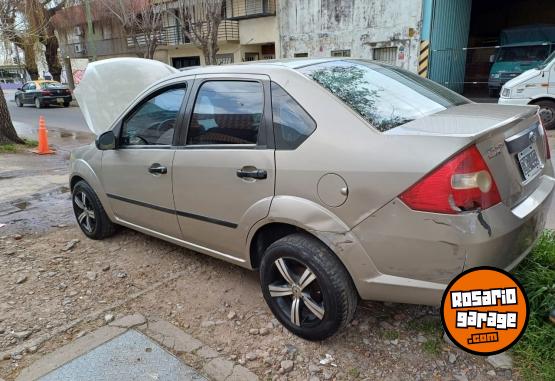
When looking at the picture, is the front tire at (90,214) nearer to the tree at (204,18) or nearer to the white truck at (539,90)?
the white truck at (539,90)

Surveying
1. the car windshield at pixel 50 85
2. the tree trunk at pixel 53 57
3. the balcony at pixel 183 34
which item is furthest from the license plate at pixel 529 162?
the tree trunk at pixel 53 57

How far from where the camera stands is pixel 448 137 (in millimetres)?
2092

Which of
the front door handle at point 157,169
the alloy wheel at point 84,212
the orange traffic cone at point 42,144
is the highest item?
the front door handle at point 157,169

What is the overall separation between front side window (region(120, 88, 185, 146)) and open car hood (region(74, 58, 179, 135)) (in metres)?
1.77

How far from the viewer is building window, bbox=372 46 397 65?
1839cm

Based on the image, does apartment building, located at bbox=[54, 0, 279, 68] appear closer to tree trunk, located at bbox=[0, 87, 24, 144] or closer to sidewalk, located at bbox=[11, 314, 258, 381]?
tree trunk, located at bbox=[0, 87, 24, 144]

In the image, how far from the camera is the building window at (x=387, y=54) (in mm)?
18391

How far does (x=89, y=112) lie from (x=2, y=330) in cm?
372

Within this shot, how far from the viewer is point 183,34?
2788 cm

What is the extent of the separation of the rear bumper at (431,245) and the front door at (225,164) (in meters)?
0.74

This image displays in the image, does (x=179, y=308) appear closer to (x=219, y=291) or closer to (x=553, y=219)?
(x=219, y=291)

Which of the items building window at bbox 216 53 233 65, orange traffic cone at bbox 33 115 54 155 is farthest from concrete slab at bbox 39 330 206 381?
building window at bbox 216 53 233 65

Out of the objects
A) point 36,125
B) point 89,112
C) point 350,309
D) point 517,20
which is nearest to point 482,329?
point 350,309

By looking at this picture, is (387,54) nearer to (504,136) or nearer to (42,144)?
(42,144)
